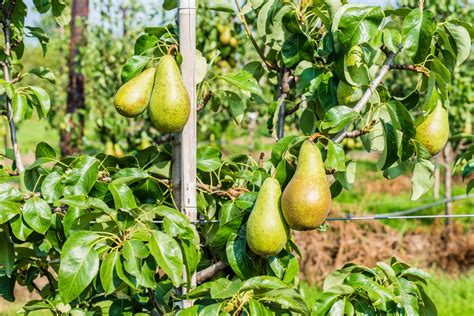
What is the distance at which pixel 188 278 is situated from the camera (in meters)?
1.23

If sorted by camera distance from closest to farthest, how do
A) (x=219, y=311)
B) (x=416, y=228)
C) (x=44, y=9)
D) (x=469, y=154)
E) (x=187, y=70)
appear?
1. (x=219, y=311)
2. (x=187, y=70)
3. (x=44, y=9)
4. (x=469, y=154)
5. (x=416, y=228)

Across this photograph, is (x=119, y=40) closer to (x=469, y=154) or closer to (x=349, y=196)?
(x=349, y=196)

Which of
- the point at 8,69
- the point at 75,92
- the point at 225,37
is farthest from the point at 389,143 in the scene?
the point at 75,92

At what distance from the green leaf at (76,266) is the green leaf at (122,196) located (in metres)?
0.11

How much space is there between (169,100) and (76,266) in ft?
1.11

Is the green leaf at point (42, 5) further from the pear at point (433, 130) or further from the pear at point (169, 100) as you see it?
the pear at point (433, 130)

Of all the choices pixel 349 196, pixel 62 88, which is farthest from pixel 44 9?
pixel 62 88

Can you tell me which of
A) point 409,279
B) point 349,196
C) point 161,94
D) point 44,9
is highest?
point 44,9

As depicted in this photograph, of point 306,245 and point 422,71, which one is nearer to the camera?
point 422,71

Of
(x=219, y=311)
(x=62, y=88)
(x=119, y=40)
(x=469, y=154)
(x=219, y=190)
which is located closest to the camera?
(x=219, y=311)

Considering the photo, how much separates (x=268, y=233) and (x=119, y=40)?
14.6 ft

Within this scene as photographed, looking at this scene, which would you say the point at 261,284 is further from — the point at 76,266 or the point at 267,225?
the point at 76,266

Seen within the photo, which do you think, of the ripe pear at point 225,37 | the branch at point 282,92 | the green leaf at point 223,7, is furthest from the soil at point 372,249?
the green leaf at point 223,7

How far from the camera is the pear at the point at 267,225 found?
4.00 feet
